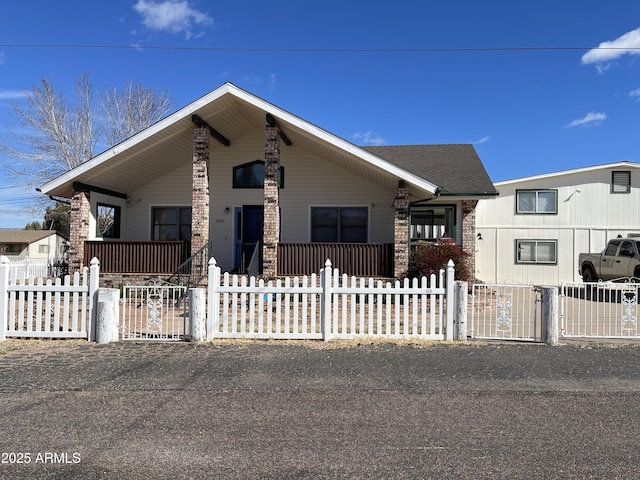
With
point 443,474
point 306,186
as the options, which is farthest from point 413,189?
point 443,474

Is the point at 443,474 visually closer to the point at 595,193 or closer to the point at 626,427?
the point at 626,427

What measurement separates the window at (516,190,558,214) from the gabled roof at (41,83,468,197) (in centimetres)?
521

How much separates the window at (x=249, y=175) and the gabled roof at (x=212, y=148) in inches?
40.8

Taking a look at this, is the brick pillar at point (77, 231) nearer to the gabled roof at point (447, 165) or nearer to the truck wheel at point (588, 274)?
the gabled roof at point (447, 165)

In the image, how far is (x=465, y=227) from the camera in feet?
49.8

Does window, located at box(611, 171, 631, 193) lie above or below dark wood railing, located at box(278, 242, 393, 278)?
above

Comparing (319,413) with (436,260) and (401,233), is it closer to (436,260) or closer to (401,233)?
(436,260)

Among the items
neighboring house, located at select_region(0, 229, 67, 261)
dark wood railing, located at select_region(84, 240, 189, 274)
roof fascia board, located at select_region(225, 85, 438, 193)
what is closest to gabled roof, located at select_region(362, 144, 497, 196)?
roof fascia board, located at select_region(225, 85, 438, 193)

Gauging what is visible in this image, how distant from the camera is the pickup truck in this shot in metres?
13.2

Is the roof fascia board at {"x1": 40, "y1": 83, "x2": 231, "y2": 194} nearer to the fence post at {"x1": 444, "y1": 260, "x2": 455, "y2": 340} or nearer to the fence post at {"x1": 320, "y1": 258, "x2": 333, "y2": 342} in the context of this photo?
the fence post at {"x1": 320, "y1": 258, "x2": 333, "y2": 342}

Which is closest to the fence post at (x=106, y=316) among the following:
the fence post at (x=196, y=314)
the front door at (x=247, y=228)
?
the fence post at (x=196, y=314)

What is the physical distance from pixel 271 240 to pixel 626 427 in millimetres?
10083

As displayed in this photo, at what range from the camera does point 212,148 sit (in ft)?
51.3

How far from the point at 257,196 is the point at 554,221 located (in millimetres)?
11759
